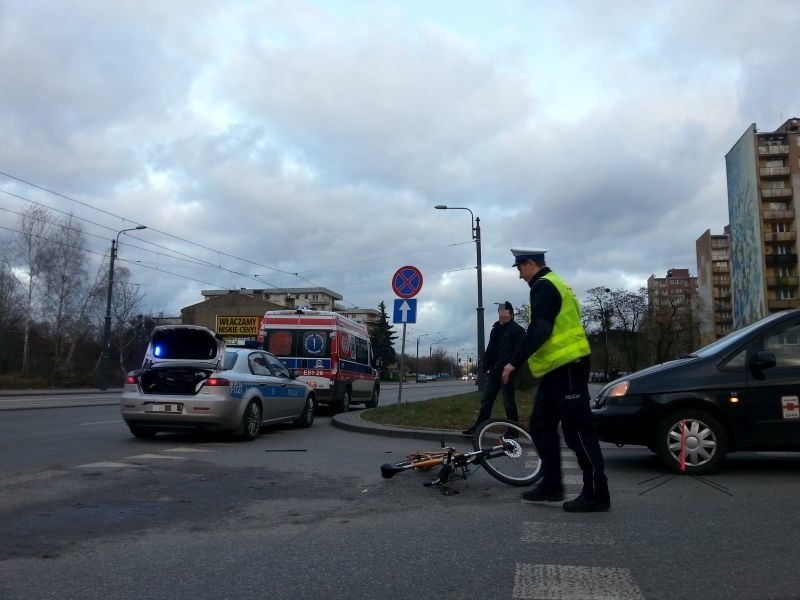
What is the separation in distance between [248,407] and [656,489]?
19.9 ft

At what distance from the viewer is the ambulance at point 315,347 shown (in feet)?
52.6

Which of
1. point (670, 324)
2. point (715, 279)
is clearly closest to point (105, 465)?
point (670, 324)

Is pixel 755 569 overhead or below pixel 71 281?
below

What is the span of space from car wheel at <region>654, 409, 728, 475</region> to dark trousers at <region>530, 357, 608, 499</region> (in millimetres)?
1758

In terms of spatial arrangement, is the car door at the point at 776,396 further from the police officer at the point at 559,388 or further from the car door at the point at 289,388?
the car door at the point at 289,388

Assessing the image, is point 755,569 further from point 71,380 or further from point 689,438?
point 71,380

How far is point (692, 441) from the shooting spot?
668 centimetres

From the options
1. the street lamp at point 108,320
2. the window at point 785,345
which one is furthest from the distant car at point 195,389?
the street lamp at point 108,320

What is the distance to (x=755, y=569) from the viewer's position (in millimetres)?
3836

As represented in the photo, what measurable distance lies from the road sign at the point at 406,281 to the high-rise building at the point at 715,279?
88.7m

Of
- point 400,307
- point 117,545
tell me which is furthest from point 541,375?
point 400,307

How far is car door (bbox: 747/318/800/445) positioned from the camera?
260 inches

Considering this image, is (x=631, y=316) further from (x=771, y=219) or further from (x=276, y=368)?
(x=276, y=368)

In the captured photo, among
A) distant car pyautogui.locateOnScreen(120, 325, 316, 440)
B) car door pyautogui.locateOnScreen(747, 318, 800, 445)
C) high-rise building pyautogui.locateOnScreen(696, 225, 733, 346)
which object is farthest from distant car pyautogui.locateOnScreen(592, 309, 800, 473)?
high-rise building pyautogui.locateOnScreen(696, 225, 733, 346)
